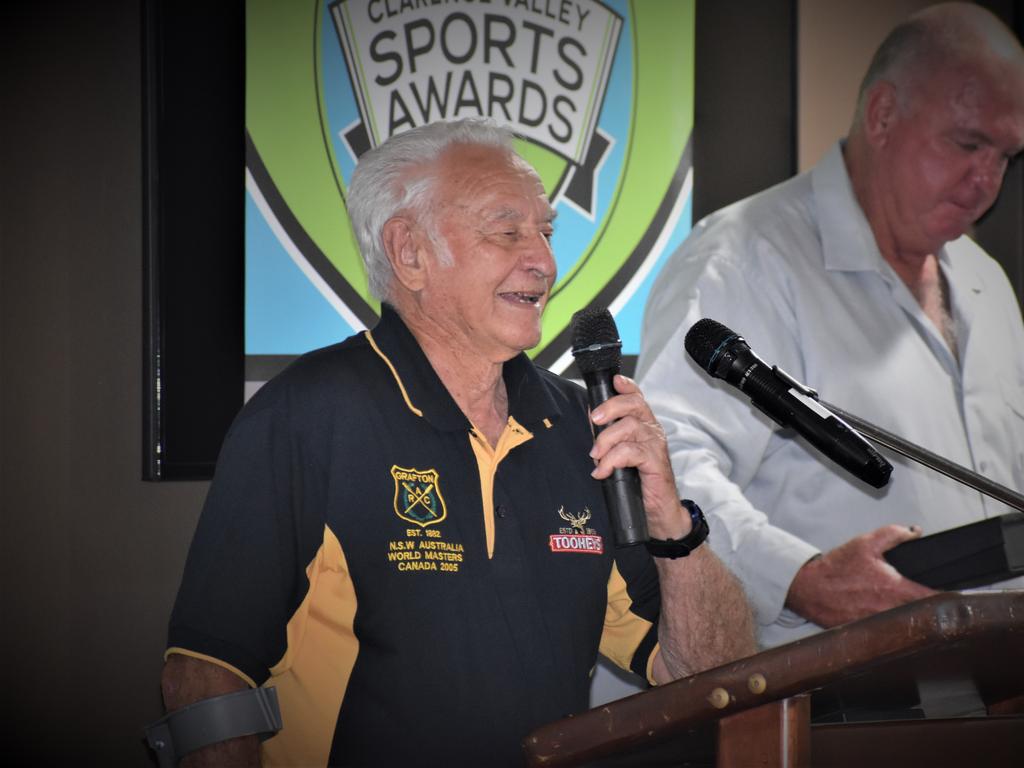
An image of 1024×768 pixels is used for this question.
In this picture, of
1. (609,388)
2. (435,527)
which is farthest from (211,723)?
(609,388)

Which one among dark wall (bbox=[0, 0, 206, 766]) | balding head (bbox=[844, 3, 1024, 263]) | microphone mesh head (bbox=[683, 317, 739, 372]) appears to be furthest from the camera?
dark wall (bbox=[0, 0, 206, 766])

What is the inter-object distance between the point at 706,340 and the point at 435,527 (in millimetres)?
481

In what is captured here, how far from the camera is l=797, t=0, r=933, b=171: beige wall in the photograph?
2.97 m

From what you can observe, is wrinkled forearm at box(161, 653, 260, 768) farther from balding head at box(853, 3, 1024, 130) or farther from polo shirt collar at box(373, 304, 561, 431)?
balding head at box(853, 3, 1024, 130)

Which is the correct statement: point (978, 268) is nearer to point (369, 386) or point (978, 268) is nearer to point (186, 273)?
point (369, 386)

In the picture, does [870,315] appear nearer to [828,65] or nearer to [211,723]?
[828,65]

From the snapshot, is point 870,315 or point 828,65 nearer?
point 870,315

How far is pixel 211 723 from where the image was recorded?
1.38m

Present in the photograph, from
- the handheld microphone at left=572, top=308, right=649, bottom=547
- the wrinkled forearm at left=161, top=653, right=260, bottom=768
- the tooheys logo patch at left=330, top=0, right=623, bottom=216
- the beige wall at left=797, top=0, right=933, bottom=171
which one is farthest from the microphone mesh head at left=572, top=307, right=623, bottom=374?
the beige wall at left=797, top=0, right=933, bottom=171

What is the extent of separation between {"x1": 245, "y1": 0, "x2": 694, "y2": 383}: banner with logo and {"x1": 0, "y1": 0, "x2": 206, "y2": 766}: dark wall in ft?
1.04

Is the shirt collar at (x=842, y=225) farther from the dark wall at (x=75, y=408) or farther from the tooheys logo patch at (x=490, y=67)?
the dark wall at (x=75, y=408)

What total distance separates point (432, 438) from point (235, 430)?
0.94 ft

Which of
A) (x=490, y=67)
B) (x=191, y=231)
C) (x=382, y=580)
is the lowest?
(x=382, y=580)

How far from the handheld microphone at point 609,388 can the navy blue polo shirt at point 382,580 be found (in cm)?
22
